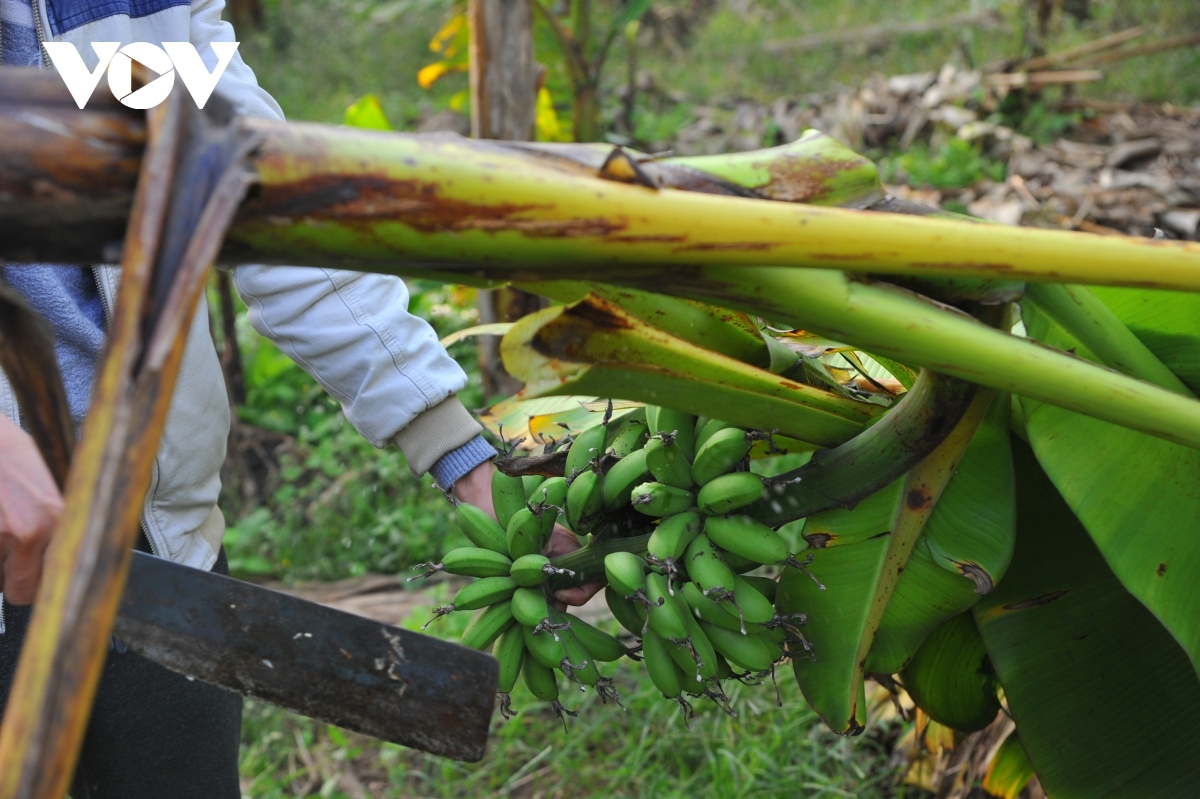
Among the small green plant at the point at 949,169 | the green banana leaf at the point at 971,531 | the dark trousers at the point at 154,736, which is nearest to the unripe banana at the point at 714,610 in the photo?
the green banana leaf at the point at 971,531

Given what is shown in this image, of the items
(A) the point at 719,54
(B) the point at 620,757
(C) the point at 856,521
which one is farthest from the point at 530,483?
(A) the point at 719,54

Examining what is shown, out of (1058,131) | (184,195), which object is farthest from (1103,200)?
(184,195)

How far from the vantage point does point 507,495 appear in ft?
3.19

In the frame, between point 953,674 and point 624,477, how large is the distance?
43 cm

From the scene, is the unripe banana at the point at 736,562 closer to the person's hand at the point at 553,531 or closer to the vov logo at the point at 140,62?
the person's hand at the point at 553,531

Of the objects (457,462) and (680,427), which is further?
(457,462)

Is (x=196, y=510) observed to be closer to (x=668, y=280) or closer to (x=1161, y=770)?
(x=668, y=280)

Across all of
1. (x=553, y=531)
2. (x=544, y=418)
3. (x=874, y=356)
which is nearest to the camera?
(x=874, y=356)

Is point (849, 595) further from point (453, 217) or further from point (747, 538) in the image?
point (453, 217)

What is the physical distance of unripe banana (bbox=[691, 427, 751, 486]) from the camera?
809 mm

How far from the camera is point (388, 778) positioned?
1938 millimetres

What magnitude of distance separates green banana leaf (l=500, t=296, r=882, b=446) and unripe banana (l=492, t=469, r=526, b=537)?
300 mm

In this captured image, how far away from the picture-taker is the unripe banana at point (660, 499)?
2.72 feet

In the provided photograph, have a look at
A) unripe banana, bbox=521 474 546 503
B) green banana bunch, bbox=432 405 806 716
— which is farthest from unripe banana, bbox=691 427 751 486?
unripe banana, bbox=521 474 546 503
